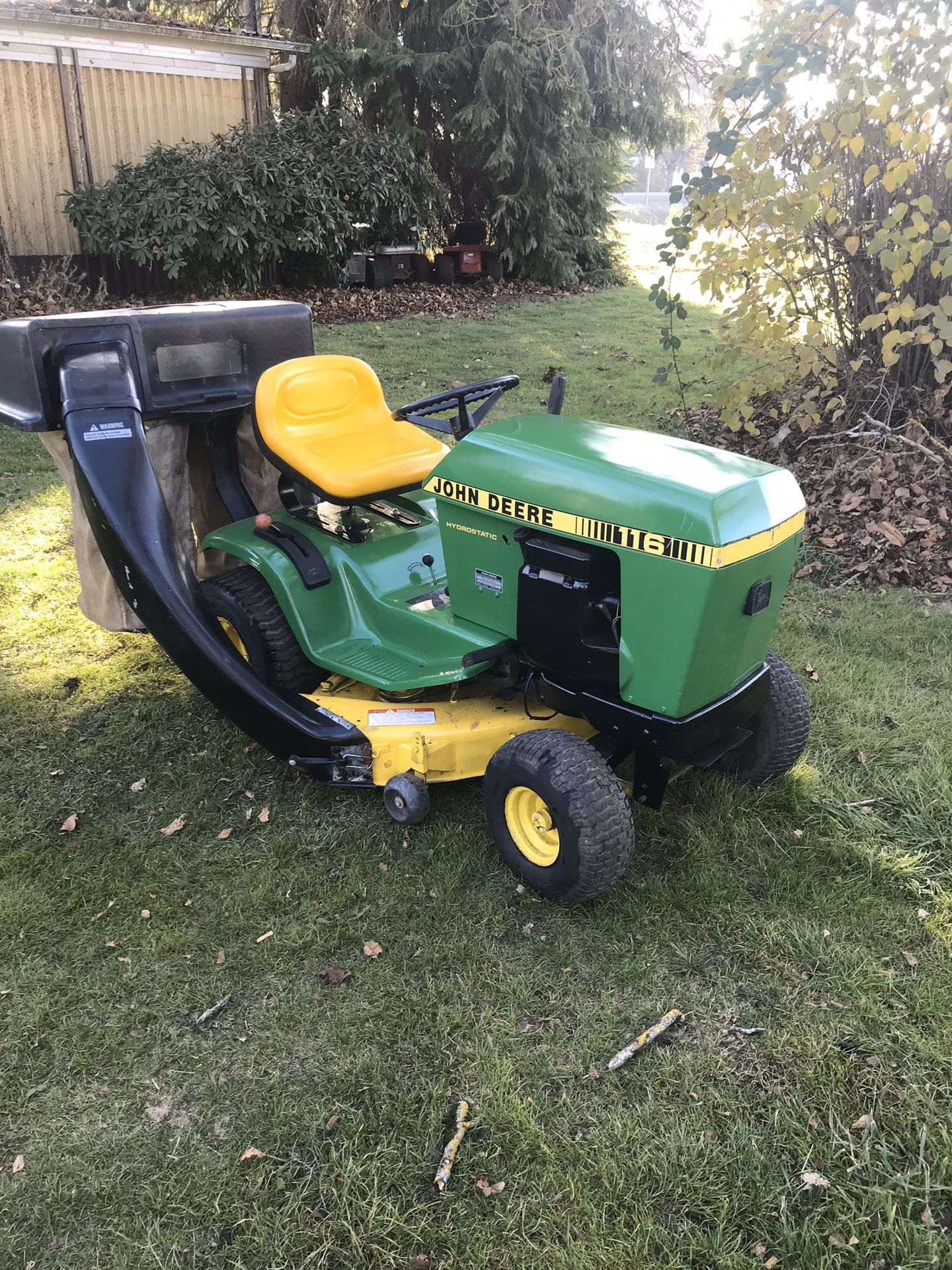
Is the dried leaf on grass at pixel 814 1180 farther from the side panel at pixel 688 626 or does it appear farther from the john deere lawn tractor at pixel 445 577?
the side panel at pixel 688 626

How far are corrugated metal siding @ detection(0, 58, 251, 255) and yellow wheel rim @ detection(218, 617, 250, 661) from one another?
8.62 m

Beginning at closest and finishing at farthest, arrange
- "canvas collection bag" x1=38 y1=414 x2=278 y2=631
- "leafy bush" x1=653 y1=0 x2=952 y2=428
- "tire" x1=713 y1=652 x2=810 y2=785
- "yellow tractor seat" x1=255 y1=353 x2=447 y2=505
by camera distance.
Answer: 1. "tire" x1=713 y1=652 x2=810 y2=785
2. "yellow tractor seat" x1=255 y1=353 x2=447 y2=505
3. "canvas collection bag" x1=38 y1=414 x2=278 y2=631
4. "leafy bush" x1=653 y1=0 x2=952 y2=428

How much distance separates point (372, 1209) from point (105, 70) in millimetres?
11561

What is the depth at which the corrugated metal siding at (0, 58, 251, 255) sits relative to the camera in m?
9.84

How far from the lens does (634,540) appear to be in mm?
2459

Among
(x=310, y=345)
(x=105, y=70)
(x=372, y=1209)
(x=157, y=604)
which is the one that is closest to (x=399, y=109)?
(x=105, y=70)

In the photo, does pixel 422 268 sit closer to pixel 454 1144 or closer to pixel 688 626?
pixel 688 626

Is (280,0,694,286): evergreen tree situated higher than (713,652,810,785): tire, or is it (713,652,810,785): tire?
(280,0,694,286): evergreen tree

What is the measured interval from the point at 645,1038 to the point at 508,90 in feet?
39.6

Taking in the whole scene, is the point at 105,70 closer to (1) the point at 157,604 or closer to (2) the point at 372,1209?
(1) the point at 157,604

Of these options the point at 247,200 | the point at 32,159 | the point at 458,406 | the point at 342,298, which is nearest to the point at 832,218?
the point at 458,406

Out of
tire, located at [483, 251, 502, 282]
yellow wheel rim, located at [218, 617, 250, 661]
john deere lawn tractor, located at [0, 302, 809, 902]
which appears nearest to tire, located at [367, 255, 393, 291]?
tire, located at [483, 251, 502, 282]

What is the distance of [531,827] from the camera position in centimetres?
281

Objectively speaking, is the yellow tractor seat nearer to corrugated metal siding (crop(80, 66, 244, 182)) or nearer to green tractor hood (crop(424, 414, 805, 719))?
green tractor hood (crop(424, 414, 805, 719))
